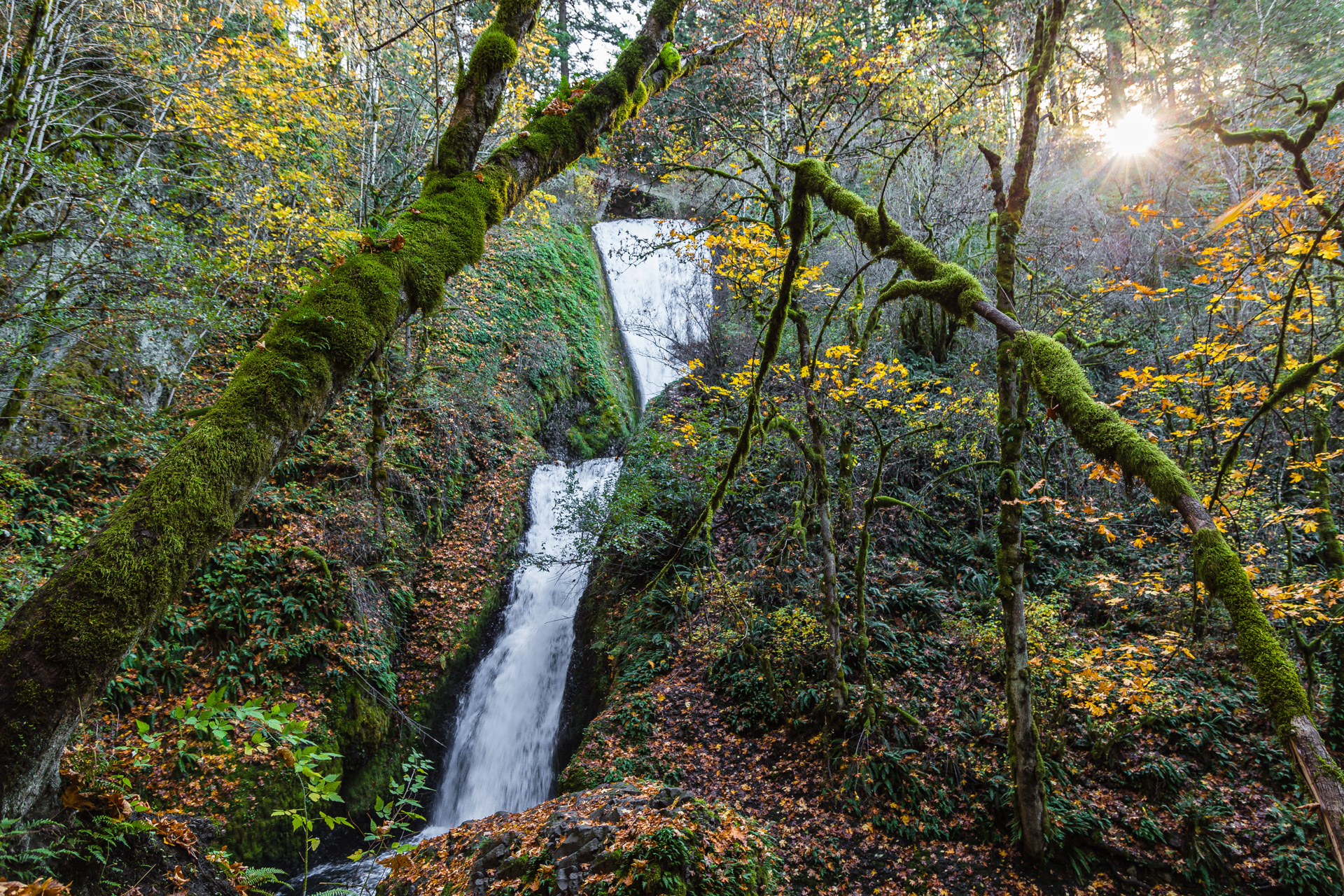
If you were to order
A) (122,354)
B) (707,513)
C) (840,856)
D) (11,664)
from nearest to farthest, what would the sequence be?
(11,664) < (707,513) < (840,856) < (122,354)

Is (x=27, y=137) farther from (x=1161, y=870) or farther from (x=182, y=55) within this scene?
(x=1161, y=870)

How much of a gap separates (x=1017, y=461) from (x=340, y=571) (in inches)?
323

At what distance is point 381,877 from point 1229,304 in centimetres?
1415

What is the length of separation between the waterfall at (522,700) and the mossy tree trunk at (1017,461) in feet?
19.3

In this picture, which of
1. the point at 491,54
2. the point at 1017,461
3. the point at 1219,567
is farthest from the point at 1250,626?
the point at 491,54

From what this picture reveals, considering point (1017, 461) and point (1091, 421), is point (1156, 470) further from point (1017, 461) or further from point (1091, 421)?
point (1017, 461)

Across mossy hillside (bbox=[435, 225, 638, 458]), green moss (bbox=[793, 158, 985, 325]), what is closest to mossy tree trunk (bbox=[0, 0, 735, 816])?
green moss (bbox=[793, 158, 985, 325])

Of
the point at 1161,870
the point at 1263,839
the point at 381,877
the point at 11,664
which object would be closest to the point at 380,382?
the point at 381,877

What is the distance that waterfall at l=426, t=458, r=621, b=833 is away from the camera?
24.8 ft

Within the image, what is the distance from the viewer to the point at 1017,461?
4.30 meters

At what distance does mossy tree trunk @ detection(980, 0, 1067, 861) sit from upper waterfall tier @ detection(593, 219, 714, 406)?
1041 centimetres

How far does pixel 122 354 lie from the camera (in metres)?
6.51

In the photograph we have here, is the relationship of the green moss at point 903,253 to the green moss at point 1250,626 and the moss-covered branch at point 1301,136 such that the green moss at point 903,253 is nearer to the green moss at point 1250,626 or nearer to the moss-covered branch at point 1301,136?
the green moss at point 1250,626

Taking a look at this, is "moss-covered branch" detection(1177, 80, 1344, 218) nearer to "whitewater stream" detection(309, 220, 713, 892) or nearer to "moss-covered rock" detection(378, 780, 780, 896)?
"whitewater stream" detection(309, 220, 713, 892)
